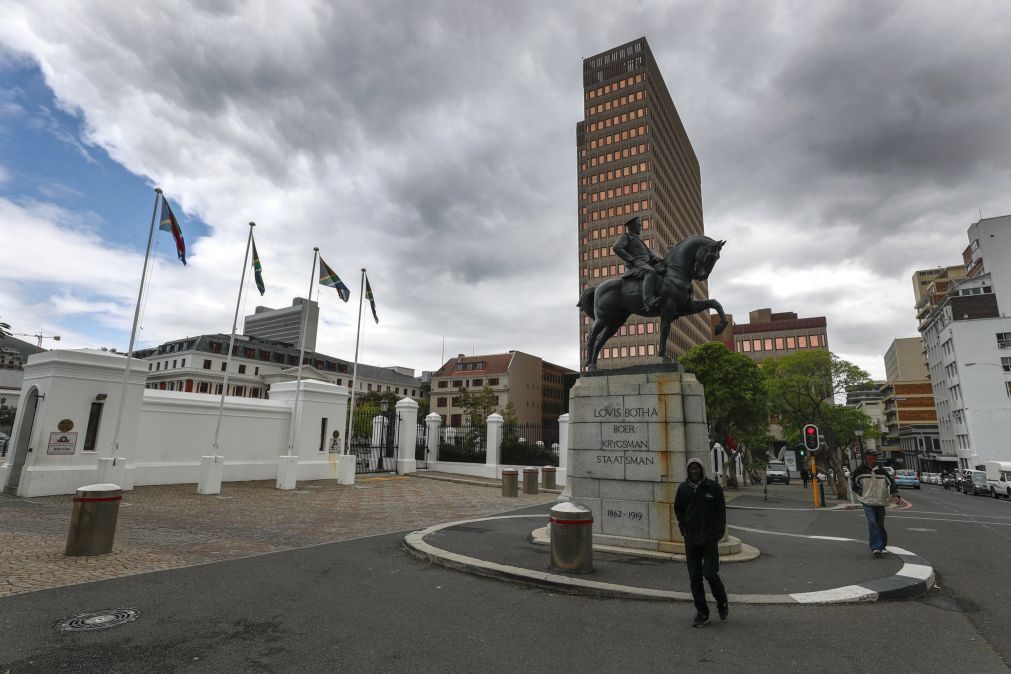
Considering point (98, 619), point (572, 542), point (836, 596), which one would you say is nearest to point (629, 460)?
point (572, 542)

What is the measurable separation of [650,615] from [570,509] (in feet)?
6.49

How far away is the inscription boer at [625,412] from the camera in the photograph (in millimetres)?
9125

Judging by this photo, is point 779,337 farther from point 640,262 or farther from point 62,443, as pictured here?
point 62,443

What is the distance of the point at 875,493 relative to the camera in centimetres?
870

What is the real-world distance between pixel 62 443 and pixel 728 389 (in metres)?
35.2

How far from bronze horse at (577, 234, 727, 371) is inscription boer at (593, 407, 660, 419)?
43.8 inches

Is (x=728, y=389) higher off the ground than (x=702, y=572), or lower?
higher

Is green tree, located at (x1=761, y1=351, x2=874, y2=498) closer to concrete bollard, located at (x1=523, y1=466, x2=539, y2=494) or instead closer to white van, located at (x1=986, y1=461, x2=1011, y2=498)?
white van, located at (x1=986, y1=461, x2=1011, y2=498)

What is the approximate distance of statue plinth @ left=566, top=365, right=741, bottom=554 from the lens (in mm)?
8680

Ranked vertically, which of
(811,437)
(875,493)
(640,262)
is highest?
(640,262)

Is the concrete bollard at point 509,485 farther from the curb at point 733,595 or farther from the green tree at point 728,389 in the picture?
the green tree at point 728,389

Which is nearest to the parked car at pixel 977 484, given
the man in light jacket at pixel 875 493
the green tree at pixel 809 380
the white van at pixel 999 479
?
the white van at pixel 999 479

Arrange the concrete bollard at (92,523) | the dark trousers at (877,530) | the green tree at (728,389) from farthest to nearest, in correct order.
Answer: the green tree at (728,389) → the dark trousers at (877,530) → the concrete bollard at (92,523)

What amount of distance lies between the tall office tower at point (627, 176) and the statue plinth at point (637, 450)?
6453cm
